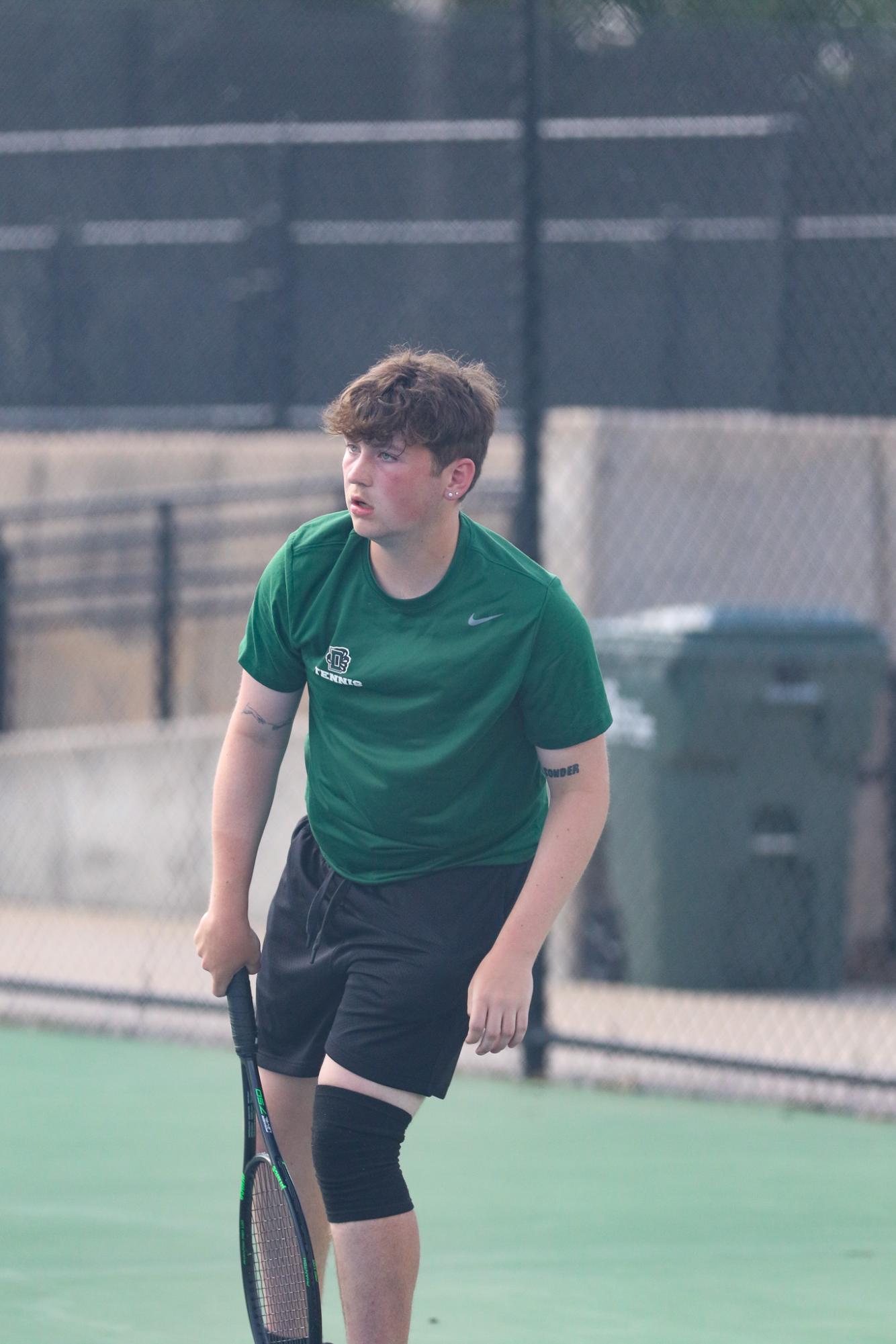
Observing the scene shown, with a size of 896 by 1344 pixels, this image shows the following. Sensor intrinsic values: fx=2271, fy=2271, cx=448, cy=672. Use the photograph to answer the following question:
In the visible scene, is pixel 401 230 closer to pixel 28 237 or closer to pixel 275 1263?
pixel 28 237

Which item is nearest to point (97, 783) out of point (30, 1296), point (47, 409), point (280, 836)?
point (280, 836)

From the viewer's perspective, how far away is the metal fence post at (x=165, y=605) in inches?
401

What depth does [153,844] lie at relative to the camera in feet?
31.3

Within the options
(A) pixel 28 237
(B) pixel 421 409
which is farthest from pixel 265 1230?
(A) pixel 28 237

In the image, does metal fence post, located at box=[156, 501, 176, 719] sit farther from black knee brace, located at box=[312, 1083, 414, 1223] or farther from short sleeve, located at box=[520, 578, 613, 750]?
black knee brace, located at box=[312, 1083, 414, 1223]

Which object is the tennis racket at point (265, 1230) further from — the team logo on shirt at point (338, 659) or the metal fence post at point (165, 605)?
the metal fence post at point (165, 605)

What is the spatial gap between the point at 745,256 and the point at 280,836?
3.78 meters

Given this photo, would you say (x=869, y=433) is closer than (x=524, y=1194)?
No

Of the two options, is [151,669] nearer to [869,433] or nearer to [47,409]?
[47,409]

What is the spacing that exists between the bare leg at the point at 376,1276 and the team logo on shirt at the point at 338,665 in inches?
32.6

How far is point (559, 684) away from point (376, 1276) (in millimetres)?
944

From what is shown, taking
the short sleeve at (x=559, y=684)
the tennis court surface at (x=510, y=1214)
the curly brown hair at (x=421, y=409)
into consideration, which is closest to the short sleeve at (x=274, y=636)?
the curly brown hair at (x=421, y=409)

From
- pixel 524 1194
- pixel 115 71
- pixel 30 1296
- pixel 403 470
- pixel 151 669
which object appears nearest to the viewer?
pixel 403 470

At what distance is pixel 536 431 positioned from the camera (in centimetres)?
682
